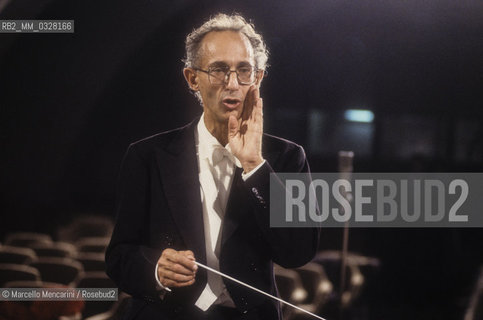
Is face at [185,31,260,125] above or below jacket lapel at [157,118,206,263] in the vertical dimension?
above

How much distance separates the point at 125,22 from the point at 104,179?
0.67 m

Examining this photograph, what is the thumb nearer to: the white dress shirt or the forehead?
the white dress shirt

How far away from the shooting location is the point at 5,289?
256 cm

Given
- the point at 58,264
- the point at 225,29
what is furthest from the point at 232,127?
the point at 58,264

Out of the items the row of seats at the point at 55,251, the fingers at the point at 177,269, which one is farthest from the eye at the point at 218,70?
the row of seats at the point at 55,251

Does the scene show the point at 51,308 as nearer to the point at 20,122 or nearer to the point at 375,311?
the point at 20,122

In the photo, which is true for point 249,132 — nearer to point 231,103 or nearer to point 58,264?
point 231,103

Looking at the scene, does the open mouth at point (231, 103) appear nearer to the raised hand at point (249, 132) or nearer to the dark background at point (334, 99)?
the raised hand at point (249, 132)

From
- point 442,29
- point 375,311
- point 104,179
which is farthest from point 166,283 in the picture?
point 442,29

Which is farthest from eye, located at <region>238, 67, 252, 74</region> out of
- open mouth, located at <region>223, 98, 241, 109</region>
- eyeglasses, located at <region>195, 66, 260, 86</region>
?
open mouth, located at <region>223, 98, 241, 109</region>

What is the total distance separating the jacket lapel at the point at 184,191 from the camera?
2121 millimetres

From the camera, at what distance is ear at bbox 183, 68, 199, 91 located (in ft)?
7.45

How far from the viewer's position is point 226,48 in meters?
2.18

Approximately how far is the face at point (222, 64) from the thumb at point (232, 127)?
1.8 inches
